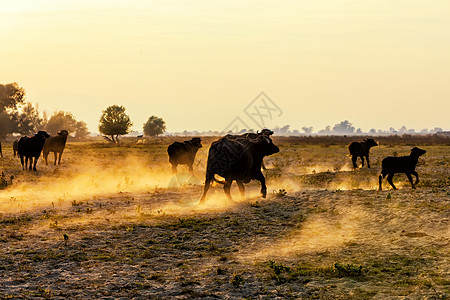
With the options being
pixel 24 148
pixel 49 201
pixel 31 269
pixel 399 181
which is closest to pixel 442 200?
pixel 399 181

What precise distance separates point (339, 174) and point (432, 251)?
50.9 feet

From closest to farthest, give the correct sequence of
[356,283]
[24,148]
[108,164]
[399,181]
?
[356,283] → [399,181] → [24,148] → [108,164]

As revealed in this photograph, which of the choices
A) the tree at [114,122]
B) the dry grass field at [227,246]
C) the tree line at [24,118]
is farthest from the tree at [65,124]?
the dry grass field at [227,246]

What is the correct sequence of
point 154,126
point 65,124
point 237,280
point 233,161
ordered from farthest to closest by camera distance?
point 154,126, point 65,124, point 233,161, point 237,280

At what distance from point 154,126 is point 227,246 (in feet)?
552

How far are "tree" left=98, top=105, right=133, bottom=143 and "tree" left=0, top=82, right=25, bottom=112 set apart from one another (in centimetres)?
2703

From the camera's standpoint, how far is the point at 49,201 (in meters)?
17.5

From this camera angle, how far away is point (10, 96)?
111688mm

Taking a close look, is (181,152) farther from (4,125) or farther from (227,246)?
(4,125)

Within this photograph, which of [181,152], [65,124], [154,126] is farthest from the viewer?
[154,126]

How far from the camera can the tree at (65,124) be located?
14482 cm

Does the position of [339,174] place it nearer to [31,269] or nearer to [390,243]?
[390,243]

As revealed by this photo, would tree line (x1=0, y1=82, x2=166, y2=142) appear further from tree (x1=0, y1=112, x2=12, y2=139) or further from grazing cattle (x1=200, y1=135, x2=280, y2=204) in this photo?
grazing cattle (x1=200, y1=135, x2=280, y2=204)

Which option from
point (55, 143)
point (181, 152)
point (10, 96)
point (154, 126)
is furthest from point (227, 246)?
point (154, 126)
